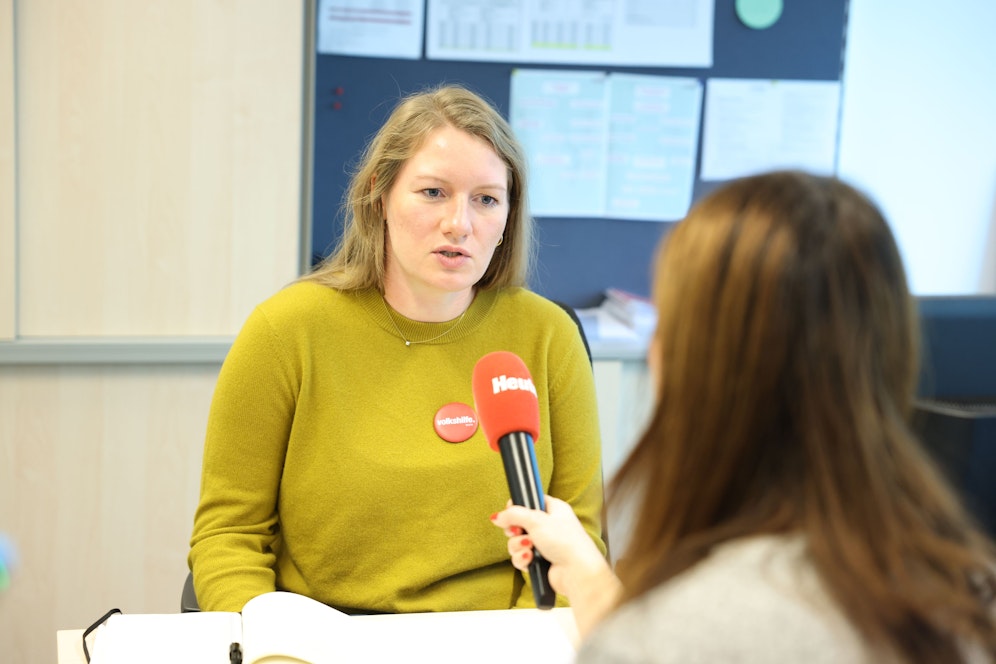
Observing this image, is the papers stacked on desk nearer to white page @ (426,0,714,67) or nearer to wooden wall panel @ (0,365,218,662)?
white page @ (426,0,714,67)

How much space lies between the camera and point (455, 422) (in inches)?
64.9

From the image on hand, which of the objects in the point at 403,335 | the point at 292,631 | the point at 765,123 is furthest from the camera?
the point at 765,123

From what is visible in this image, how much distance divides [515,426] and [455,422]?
1.46 ft

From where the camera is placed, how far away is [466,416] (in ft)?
5.45

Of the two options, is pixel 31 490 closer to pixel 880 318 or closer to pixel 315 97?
pixel 315 97

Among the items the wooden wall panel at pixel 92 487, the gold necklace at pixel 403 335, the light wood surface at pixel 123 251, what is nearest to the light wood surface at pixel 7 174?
the light wood surface at pixel 123 251

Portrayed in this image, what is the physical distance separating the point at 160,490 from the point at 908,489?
1.89 metres

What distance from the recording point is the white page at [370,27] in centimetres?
257

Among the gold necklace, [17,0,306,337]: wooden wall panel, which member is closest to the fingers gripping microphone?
the gold necklace

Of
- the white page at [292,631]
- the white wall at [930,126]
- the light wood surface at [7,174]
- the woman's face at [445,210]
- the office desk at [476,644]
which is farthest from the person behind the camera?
the white wall at [930,126]

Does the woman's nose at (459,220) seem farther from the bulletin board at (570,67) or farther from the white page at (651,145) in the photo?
the white page at (651,145)

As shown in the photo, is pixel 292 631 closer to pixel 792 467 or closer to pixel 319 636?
pixel 319 636

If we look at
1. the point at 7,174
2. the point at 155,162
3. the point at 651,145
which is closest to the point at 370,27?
the point at 155,162

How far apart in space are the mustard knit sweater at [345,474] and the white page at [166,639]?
0.24m
